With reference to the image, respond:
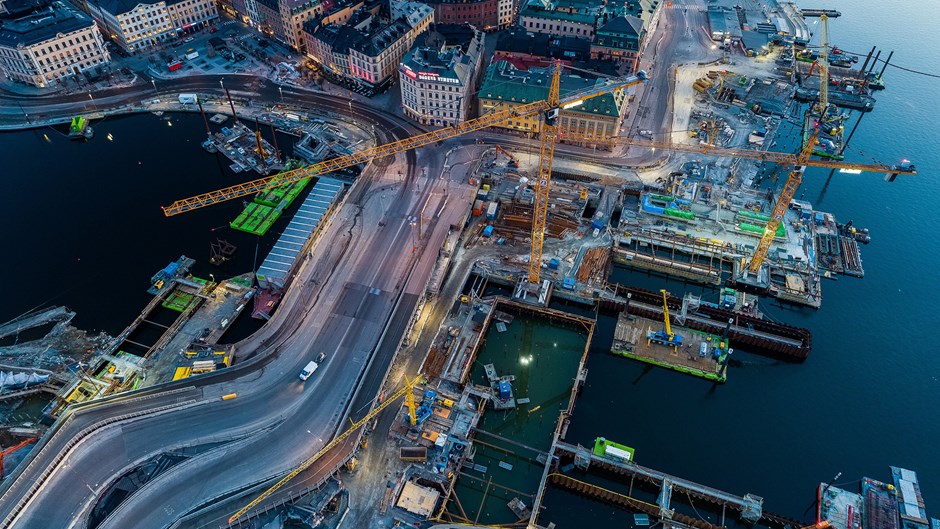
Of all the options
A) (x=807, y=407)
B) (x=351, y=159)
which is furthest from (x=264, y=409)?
(x=807, y=407)

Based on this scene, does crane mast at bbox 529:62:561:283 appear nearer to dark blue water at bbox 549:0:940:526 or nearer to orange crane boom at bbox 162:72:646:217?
orange crane boom at bbox 162:72:646:217

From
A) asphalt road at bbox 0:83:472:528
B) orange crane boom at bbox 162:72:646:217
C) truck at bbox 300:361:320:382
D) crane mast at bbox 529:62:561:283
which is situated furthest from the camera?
orange crane boom at bbox 162:72:646:217

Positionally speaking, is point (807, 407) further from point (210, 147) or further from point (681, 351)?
point (210, 147)

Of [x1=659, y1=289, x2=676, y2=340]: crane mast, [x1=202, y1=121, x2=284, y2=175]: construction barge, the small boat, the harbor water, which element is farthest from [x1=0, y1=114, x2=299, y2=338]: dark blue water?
[x1=659, y1=289, x2=676, y2=340]: crane mast

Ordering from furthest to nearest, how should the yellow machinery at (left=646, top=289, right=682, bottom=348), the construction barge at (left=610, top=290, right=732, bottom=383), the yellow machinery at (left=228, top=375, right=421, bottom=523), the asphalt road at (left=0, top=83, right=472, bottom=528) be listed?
1. the yellow machinery at (left=646, top=289, right=682, bottom=348)
2. the construction barge at (left=610, top=290, right=732, bottom=383)
3. the asphalt road at (left=0, top=83, right=472, bottom=528)
4. the yellow machinery at (left=228, top=375, right=421, bottom=523)

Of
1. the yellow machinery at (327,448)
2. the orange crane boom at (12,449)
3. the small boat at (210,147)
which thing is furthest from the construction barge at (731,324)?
the small boat at (210,147)

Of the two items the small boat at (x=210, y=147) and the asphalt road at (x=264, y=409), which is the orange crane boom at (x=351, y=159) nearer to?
the small boat at (x=210, y=147)
